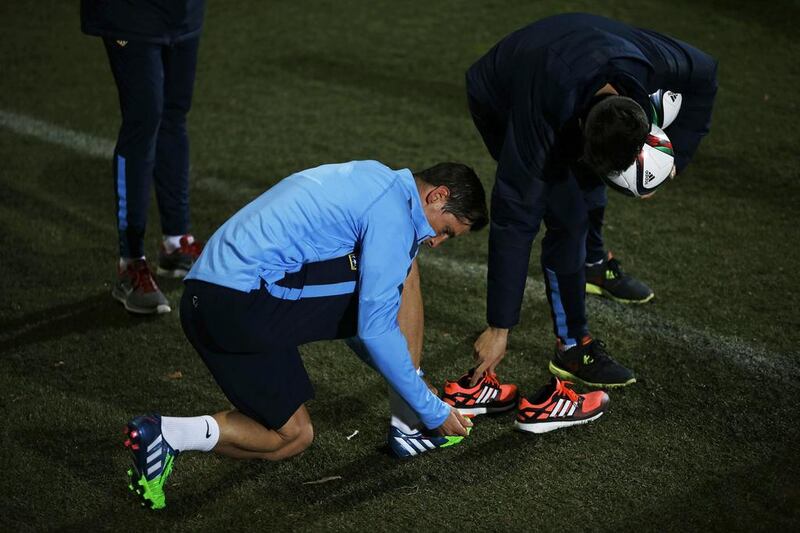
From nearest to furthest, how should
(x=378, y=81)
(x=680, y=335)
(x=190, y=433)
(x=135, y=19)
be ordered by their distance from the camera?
(x=190, y=433) → (x=680, y=335) → (x=135, y=19) → (x=378, y=81)

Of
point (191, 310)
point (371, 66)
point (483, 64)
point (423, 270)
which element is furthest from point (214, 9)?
point (191, 310)

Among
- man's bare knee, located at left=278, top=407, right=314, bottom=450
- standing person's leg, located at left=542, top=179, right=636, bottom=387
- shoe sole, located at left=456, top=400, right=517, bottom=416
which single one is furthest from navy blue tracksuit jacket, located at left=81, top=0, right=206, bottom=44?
shoe sole, located at left=456, top=400, right=517, bottom=416

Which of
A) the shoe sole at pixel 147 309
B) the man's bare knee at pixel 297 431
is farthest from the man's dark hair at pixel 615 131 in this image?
the shoe sole at pixel 147 309

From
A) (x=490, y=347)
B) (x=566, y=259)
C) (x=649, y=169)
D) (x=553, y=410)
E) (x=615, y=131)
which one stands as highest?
(x=615, y=131)

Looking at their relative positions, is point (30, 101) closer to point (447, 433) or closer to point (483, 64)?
point (483, 64)

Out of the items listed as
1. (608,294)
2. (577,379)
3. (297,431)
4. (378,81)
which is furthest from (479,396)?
(378,81)

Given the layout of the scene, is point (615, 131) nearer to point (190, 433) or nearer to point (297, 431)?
point (297, 431)

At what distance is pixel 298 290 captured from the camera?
3.12 meters

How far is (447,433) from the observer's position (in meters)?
3.23

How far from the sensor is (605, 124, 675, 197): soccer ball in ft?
11.4

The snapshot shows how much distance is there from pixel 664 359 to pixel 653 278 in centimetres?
79

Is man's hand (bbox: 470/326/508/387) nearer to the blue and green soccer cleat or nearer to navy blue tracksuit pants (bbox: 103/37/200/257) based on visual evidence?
the blue and green soccer cleat

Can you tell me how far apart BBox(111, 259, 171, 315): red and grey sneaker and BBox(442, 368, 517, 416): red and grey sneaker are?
152 centimetres

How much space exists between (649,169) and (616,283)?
1180 mm
